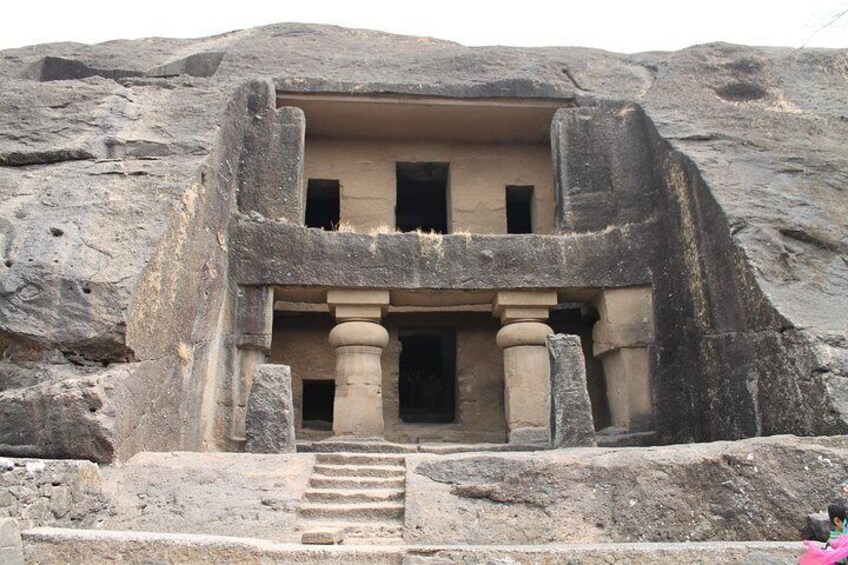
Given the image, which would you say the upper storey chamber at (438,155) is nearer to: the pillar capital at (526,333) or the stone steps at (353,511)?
the pillar capital at (526,333)

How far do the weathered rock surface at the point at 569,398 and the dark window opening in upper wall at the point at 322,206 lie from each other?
5512 millimetres

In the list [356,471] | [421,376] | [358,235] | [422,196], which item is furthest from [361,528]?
[422,196]

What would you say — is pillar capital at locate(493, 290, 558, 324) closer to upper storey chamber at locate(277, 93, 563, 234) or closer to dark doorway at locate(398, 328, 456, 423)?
upper storey chamber at locate(277, 93, 563, 234)

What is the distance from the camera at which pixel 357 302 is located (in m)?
8.65

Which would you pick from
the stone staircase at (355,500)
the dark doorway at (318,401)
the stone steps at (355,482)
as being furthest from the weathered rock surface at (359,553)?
the dark doorway at (318,401)

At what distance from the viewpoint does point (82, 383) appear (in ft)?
16.5

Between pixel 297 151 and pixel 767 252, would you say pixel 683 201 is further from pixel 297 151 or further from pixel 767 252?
pixel 297 151

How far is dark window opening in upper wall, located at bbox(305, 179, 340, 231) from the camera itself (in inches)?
451

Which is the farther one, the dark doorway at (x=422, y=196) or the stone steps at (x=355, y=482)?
the dark doorway at (x=422, y=196)

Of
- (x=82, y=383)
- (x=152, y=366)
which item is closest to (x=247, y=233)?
(x=152, y=366)

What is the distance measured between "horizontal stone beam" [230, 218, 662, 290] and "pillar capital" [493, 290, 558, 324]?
109 millimetres

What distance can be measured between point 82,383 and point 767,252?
18.2 feet

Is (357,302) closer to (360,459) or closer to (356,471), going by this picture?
(360,459)

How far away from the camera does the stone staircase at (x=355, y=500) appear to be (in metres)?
4.65
